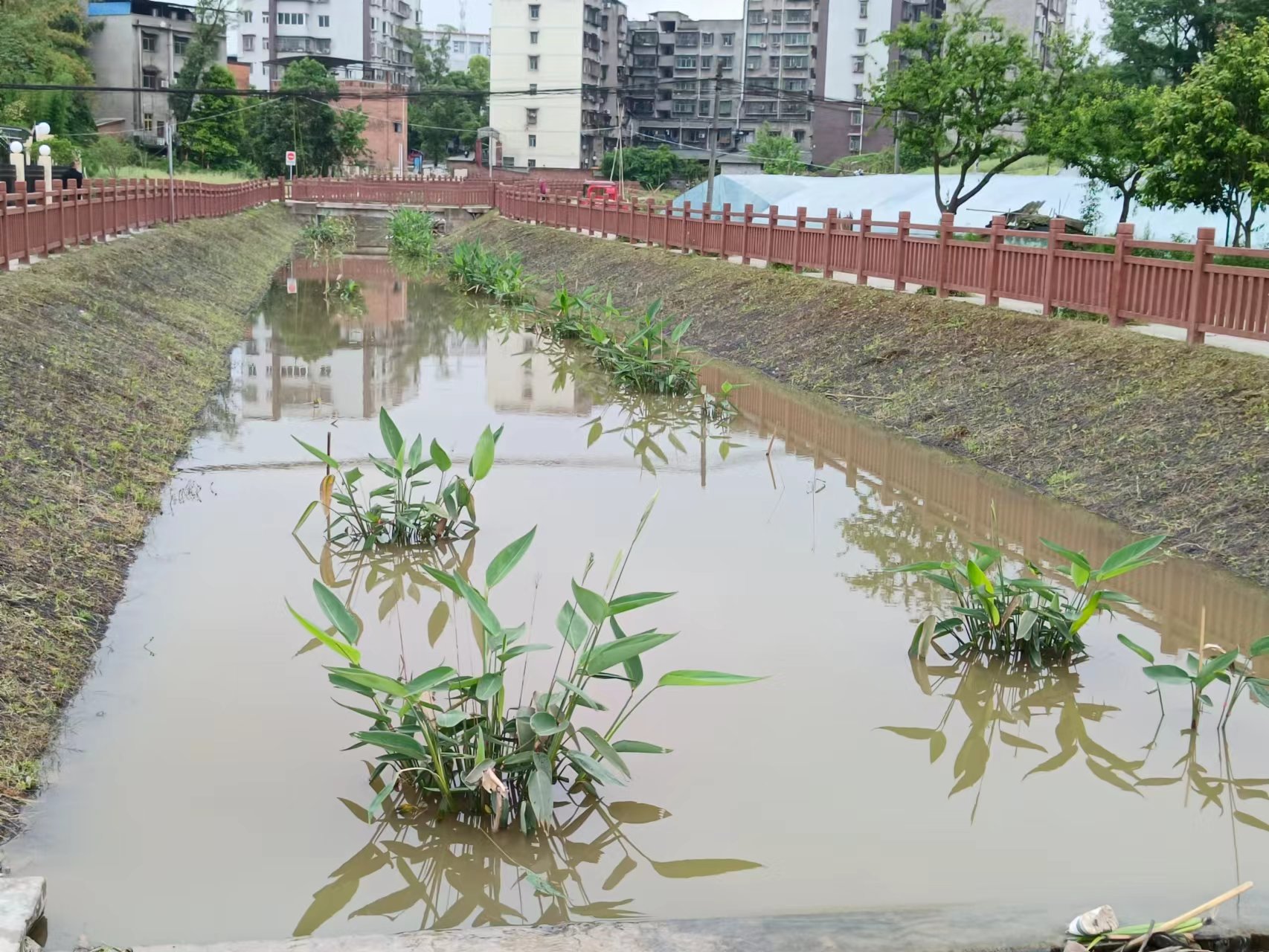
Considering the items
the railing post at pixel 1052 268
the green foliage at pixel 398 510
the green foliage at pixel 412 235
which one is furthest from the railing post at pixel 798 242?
the green foliage at pixel 412 235

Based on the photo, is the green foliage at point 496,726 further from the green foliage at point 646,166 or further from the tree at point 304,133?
the green foliage at point 646,166

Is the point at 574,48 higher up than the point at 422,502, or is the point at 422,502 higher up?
the point at 574,48

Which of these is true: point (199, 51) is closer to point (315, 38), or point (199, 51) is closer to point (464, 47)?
point (315, 38)

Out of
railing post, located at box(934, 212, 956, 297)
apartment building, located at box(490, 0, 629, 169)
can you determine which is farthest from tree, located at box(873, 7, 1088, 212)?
apartment building, located at box(490, 0, 629, 169)

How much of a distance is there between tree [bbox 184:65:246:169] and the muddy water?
59937 mm

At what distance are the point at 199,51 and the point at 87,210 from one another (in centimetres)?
5334

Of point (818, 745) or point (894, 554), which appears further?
point (894, 554)

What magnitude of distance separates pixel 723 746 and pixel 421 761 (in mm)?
1446

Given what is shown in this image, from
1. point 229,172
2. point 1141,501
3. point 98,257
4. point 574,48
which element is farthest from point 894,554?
point 574,48

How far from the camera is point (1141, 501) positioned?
10.4 metres

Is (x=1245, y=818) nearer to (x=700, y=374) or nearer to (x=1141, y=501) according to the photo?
(x=1141, y=501)

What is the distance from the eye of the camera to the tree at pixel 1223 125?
19094 mm

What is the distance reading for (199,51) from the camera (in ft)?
232

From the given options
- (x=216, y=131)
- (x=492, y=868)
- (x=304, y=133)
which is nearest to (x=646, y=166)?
(x=304, y=133)
